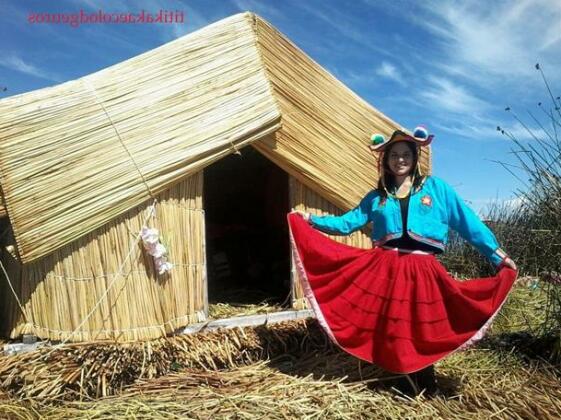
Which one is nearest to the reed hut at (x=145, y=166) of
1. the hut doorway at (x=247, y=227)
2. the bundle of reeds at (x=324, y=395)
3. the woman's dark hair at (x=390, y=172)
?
the bundle of reeds at (x=324, y=395)

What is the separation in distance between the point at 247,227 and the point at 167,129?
122 inches

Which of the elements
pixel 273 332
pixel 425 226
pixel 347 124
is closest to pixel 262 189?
pixel 347 124

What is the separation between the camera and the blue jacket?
3027 millimetres

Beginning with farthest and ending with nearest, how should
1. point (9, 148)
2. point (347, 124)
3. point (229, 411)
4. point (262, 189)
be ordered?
point (262, 189) → point (347, 124) → point (9, 148) → point (229, 411)

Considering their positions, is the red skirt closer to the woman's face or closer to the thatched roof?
the woman's face

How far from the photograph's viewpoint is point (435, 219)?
9.98 feet

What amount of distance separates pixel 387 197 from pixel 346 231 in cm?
36

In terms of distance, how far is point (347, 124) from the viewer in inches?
179

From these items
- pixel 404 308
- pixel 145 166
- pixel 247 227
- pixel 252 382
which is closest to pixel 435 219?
pixel 404 308

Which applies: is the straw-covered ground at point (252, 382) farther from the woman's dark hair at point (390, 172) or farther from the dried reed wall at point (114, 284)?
the woman's dark hair at point (390, 172)

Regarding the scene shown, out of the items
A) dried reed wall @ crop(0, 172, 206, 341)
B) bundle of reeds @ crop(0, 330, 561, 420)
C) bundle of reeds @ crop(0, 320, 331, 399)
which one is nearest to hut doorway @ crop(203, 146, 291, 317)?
bundle of reeds @ crop(0, 320, 331, 399)

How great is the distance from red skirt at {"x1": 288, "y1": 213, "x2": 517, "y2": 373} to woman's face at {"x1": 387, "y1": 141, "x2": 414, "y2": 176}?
468 millimetres

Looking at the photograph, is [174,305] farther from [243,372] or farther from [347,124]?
[347,124]

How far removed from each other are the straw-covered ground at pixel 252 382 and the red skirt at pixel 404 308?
0.90 feet
